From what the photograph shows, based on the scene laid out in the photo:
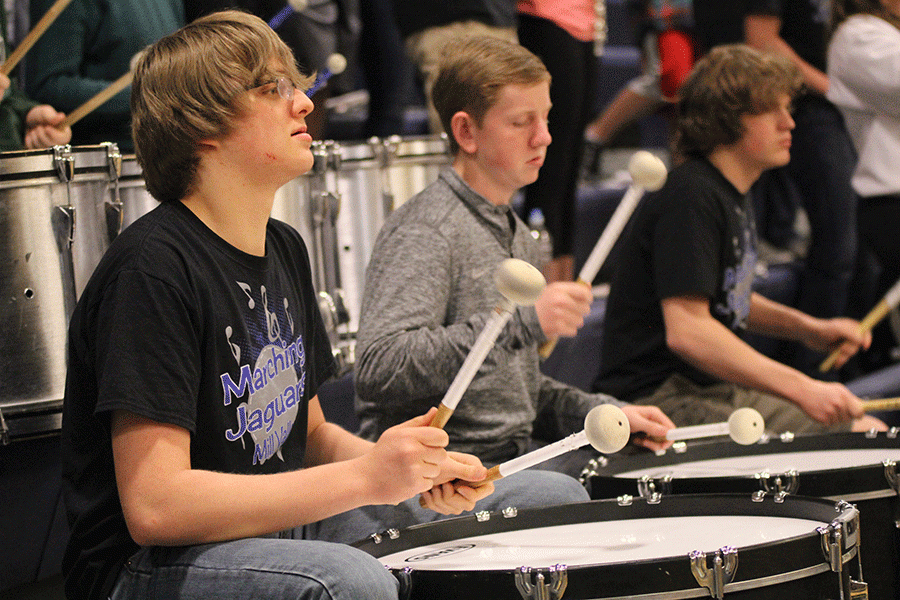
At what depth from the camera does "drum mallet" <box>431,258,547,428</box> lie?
1.22m

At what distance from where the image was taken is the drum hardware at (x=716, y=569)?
46.4 inches

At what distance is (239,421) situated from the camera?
1.30 m

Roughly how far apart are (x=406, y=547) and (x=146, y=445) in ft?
1.25

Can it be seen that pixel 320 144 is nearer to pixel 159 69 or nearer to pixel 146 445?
pixel 159 69

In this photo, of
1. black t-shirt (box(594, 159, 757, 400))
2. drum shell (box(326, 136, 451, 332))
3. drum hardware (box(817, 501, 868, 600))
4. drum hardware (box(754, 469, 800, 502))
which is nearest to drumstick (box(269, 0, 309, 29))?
A: drum shell (box(326, 136, 451, 332))

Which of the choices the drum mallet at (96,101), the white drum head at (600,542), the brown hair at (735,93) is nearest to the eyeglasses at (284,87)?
the white drum head at (600,542)

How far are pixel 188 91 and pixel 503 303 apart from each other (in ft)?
1.54

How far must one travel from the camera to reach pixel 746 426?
169 cm

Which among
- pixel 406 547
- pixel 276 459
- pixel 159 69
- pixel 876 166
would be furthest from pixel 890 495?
pixel 876 166

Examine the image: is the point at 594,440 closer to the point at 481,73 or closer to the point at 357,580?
the point at 357,580

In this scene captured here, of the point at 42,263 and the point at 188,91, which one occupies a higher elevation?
the point at 188,91

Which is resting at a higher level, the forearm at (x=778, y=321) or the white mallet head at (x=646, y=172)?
the white mallet head at (x=646, y=172)

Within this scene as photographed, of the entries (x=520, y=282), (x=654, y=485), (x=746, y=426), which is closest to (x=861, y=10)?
(x=746, y=426)

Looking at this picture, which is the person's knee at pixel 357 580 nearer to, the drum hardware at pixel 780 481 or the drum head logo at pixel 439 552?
the drum head logo at pixel 439 552
